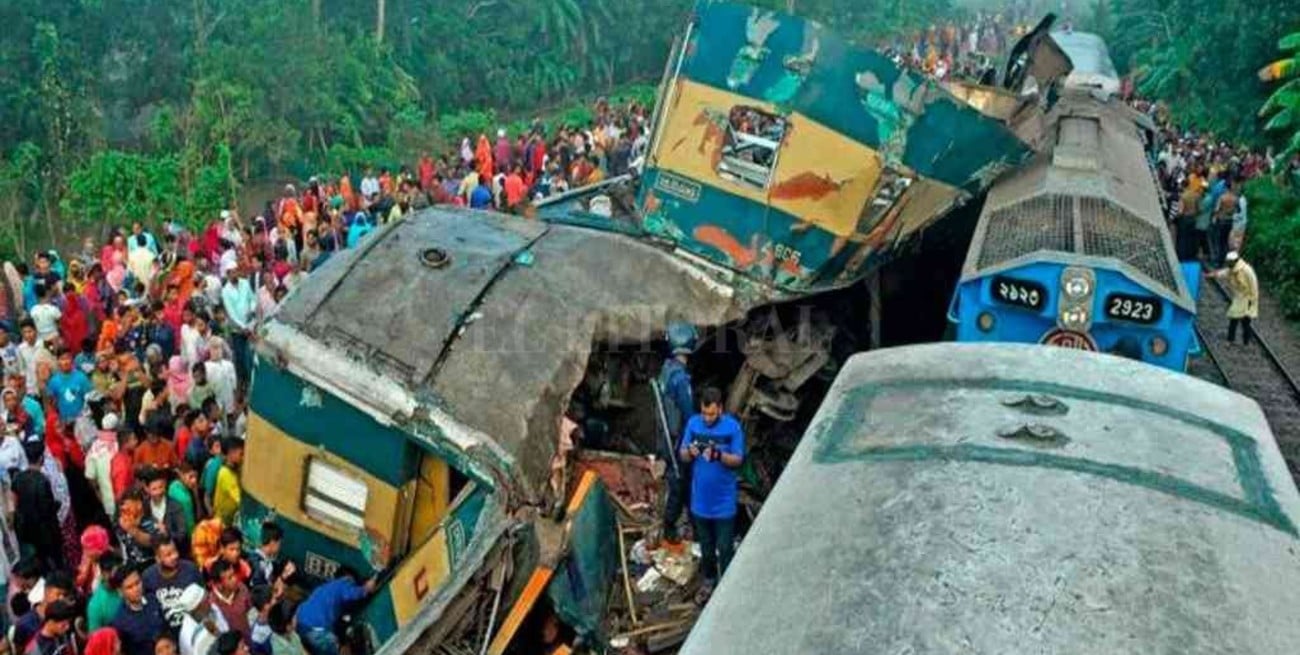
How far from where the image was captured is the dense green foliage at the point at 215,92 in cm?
2123

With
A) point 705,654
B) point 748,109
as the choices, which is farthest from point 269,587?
point 748,109

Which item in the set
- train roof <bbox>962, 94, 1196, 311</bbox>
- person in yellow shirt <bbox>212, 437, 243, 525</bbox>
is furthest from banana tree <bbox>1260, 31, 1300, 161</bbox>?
person in yellow shirt <bbox>212, 437, 243, 525</bbox>

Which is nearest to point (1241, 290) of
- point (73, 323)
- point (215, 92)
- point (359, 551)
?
point (359, 551)

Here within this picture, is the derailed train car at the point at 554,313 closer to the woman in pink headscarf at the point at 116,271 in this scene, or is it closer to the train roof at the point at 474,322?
the train roof at the point at 474,322

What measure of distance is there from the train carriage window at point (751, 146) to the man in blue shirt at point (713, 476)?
287cm

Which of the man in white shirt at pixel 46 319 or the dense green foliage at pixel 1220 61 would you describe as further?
the dense green foliage at pixel 1220 61

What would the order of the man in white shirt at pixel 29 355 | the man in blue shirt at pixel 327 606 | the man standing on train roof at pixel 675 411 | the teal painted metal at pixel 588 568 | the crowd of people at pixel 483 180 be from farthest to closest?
the crowd of people at pixel 483 180, the man in white shirt at pixel 29 355, the man standing on train roof at pixel 675 411, the teal painted metal at pixel 588 568, the man in blue shirt at pixel 327 606

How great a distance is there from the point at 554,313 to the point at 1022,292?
11.0 feet

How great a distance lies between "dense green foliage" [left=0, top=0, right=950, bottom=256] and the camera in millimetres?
21234

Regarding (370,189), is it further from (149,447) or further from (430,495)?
(430,495)

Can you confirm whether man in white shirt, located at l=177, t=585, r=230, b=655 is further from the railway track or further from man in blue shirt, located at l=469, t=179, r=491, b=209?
man in blue shirt, located at l=469, t=179, r=491, b=209

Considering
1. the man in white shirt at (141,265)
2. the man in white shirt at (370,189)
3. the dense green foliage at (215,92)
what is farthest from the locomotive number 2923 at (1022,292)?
the man in white shirt at (370,189)

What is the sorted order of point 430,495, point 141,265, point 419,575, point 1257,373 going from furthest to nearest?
point 1257,373, point 141,265, point 430,495, point 419,575

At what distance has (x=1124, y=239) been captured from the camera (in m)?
9.52
